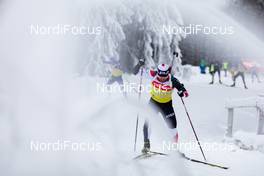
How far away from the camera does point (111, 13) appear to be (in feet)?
44.9

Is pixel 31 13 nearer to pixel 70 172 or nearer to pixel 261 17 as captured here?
pixel 70 172

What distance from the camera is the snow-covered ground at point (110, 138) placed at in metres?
4.82

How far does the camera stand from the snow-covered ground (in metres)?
4.82

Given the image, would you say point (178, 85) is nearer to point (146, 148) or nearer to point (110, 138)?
point (146, 148)

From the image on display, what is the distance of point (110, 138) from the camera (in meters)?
6.47

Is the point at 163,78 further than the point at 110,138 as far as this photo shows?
No

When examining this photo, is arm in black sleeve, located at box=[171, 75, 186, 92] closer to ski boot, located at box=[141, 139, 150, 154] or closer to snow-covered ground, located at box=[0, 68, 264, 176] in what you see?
snow-covered ground, located at box=[0, 68, 264, 176]

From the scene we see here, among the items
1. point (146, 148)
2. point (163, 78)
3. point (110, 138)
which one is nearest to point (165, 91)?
point (163, 78)

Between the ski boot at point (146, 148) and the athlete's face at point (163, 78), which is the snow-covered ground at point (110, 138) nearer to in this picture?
the ski boot at point (146, 148)

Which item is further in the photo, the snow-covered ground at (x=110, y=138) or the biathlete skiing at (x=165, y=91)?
the biathlete skiing at (x=165, y=91)

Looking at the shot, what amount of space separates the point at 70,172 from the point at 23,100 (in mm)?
3652

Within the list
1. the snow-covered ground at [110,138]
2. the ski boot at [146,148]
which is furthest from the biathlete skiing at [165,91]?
the snow-covered ground at [110,138]

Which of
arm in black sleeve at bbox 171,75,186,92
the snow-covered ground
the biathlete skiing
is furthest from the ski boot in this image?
arm in black sleeve at bbox 171,75,186,92

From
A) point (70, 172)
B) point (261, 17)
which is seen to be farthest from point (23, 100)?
point (261, 17)
